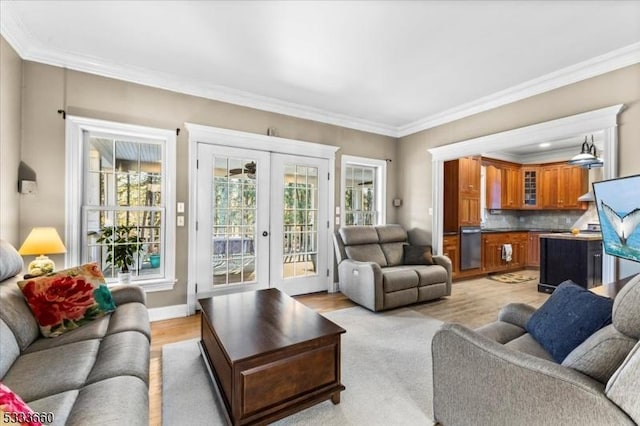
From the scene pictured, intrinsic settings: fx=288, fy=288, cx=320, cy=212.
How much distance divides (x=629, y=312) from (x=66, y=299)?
2.92 meters

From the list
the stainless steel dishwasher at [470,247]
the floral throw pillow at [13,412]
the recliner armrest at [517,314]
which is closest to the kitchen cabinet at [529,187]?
the stainless steel dishwasher at [470,247]

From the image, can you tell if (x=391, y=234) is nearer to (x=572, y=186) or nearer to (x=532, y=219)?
(x=572, y=186)

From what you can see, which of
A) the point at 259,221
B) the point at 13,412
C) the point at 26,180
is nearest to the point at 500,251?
the point at 259,221

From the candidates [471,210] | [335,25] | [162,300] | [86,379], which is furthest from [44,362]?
[471,210]

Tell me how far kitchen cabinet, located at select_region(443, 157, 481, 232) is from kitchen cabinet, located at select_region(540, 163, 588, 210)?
2.43 m

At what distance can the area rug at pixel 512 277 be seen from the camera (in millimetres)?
5293

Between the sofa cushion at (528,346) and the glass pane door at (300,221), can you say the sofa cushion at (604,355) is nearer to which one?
the sofa cushion at (528,346)

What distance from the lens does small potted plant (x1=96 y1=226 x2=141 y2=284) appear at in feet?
10.3

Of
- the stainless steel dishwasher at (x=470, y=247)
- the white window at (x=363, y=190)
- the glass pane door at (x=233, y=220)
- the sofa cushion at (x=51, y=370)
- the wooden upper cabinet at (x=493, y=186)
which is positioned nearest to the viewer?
the sofa cushion at (x=51, y=370)

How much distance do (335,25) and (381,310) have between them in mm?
3030

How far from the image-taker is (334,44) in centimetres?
258

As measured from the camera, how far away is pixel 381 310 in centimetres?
353

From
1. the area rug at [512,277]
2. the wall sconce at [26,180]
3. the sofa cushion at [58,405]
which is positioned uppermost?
the wall sconce at [26,180]

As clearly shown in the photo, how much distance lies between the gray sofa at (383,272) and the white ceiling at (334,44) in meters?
2.00
